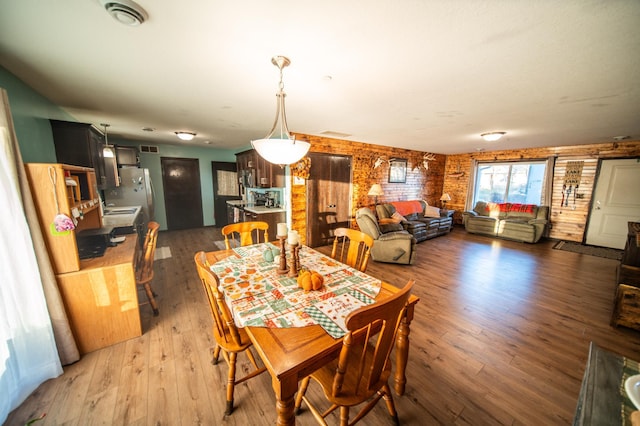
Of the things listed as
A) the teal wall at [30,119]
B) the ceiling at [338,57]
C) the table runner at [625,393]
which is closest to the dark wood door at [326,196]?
the ceiling at [338,57]

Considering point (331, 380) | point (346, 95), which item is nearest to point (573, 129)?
point (346, 95)

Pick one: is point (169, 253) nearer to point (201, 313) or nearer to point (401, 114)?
point (201, 313)

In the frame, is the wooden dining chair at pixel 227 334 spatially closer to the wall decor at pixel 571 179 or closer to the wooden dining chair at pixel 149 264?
the wooden dining chair at pixel 149 264

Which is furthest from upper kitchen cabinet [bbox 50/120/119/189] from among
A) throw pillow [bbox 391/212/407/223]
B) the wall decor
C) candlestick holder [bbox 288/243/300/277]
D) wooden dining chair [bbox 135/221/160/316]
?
the wall decor

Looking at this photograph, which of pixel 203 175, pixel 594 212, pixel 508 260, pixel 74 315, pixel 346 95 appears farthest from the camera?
pixel 203 175

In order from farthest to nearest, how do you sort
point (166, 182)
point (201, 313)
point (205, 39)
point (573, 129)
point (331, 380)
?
1. point (166, 182)
2. point (573, 129)
3. point (201, 313)
4. point (205, 39)
5. point (331, 380)

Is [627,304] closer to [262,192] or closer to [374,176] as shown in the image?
[374,176]

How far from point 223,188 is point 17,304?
562 cm

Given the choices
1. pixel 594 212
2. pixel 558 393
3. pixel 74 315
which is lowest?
pixel 558 393

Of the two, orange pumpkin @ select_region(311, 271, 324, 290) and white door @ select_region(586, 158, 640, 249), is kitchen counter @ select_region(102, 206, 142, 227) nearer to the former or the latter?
orange pumpkin @ select_region(311, 271, 324, 290)

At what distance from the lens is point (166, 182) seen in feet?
19.9

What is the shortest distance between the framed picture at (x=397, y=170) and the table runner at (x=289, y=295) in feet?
15.7

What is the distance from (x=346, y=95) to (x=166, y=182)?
232 inches

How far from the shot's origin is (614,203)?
4965 millimetres
